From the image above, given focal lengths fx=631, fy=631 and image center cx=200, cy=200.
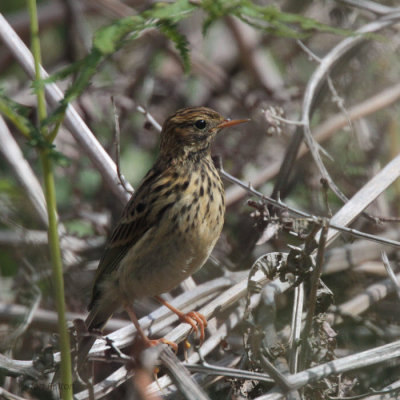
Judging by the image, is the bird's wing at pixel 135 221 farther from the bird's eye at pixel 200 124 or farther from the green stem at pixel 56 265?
the green stem at pixel 56 265

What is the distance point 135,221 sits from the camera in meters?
3.40

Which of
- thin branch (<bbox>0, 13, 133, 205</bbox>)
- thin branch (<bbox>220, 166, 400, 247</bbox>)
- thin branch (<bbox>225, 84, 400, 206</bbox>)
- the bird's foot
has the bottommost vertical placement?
the bird's foot

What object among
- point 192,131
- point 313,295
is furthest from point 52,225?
→ point 192,131

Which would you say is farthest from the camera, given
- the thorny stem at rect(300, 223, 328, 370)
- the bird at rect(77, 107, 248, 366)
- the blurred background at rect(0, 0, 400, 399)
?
the blurred background at rect(0, 0, 400, 399)

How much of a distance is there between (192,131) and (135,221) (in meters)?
0.63

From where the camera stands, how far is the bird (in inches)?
128

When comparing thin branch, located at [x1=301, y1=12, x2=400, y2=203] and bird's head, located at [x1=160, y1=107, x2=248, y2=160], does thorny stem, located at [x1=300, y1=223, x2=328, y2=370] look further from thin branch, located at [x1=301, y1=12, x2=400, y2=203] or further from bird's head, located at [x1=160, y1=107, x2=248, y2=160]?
bird's head, located at [x1=160, y1=107, x2=248, y2=160]

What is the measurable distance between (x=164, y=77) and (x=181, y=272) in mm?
3238

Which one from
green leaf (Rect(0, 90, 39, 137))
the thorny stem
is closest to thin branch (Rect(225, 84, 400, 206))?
the thorny stem

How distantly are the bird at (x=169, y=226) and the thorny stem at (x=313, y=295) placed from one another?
64 centimetres

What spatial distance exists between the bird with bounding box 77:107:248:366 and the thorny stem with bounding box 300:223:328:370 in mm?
643

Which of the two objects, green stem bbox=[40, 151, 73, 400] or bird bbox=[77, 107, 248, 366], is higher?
bird bbox=[77, 107, 248, 366]

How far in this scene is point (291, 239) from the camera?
14.0ft

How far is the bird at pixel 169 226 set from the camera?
3252 mm
